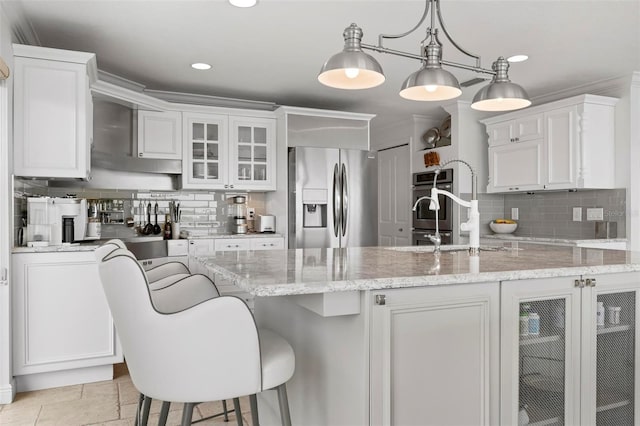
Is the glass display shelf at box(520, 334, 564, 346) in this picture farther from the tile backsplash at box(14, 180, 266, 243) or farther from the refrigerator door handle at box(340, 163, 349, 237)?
the tile backsplash at box(14, 180, 266, 243)

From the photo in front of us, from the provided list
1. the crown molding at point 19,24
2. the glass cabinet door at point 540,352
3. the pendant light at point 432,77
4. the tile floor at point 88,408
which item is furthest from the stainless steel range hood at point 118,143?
the glass cabinet door at point 540,352

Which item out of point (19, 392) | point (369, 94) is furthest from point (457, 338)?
point (369, 94)

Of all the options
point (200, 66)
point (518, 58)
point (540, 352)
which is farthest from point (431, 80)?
point (200, 66)

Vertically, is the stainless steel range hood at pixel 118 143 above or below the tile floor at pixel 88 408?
above

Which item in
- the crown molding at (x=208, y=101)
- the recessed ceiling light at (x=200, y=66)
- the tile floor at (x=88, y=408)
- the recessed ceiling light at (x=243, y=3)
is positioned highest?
the recessed ceiling light at (x=243, y=3)

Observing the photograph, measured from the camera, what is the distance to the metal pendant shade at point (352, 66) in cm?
211

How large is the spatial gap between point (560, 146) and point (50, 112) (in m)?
4.44

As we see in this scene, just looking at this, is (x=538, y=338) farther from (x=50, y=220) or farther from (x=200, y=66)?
(x=200, y=66)

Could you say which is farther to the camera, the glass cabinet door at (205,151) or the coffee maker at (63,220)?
the glass cabinet door at (205,151)

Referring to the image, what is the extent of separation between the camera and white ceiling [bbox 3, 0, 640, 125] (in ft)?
9.84

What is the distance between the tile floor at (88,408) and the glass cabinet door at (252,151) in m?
2.52

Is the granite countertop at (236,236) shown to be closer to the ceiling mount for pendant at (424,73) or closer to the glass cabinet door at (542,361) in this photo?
the ceiling mount for pendant at (424,73)

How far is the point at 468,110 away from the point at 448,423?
4.50 metres

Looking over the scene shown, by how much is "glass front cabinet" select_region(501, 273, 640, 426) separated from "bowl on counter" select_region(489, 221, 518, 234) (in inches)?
125
